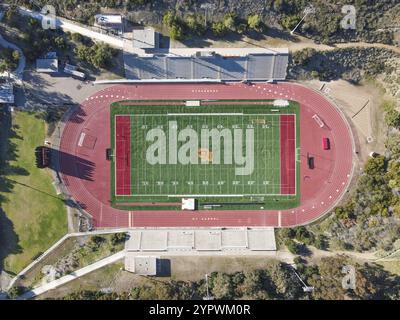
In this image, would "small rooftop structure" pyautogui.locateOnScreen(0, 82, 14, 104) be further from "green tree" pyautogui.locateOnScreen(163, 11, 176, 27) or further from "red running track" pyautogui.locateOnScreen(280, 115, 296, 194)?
"red running track" pyautogui.locateOnScreen(280, 115, 296, 194)

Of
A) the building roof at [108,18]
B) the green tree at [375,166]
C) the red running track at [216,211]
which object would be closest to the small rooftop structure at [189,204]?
the red running track at [216,211]

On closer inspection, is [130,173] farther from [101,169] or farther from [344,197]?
[344,197]

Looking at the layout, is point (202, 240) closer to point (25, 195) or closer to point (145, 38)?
point (25, 195)

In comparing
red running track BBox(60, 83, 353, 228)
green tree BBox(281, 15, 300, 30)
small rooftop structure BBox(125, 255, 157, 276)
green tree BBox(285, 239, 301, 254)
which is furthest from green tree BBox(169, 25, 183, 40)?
green tree BBox(285, 239, 301, 254)

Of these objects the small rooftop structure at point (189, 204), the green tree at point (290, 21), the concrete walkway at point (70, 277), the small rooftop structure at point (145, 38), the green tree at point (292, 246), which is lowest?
the concrete walkway at point (70, 277)

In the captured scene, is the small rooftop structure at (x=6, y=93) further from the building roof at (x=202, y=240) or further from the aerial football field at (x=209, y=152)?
the building roof at (x=202, y=240)

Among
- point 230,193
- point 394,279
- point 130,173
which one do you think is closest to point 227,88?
point 230,193
